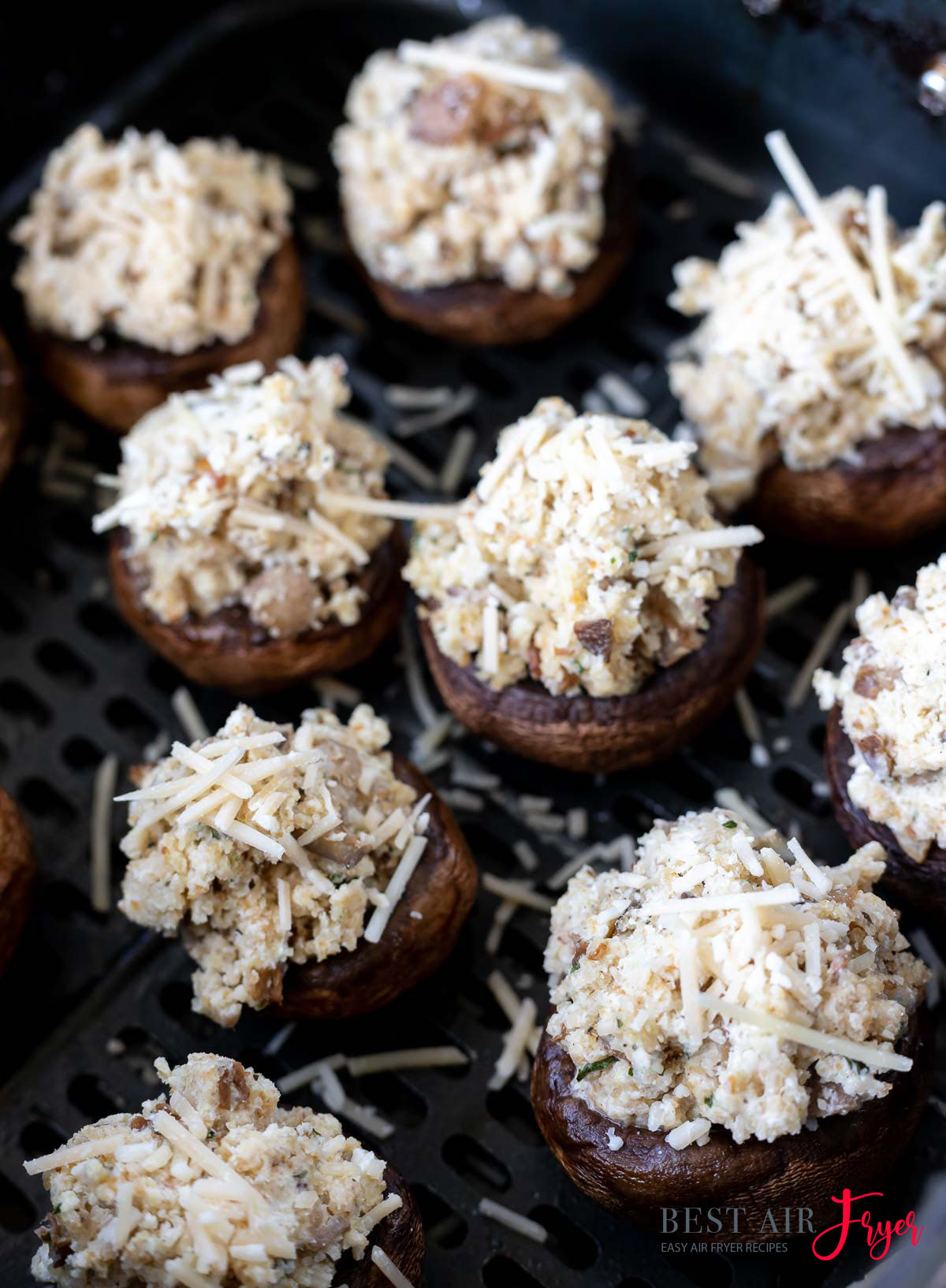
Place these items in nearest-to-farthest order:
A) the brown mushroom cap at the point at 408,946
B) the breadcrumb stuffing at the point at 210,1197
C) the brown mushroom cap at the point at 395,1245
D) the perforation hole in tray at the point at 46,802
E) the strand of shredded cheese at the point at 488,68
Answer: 1. the breadcrumb stuffing at the point at 210,1197
2. the brown mushroom cap at the point at 395,1245
3. the brown mushroom cap at the point at 408,946
4. the perforation hole in tray at the point at 46,802
5. the strand of shredded cheese at the point at 488,68

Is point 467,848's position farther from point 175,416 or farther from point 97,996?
point 175,416

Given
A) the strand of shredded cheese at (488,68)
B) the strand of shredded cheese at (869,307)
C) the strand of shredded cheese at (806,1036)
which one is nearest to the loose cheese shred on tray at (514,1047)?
the strand of shredded cheese at (806,1036)

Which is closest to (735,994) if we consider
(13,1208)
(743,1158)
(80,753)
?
(743,1158)

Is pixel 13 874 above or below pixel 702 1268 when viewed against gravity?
above

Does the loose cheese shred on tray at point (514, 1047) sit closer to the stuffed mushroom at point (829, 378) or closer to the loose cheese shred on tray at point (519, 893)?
the loose cheese shred on tray at point (519, 893)

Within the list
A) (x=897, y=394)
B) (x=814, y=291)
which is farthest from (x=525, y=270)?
(x=897, y=394)

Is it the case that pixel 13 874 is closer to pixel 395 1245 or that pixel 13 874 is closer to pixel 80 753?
pixel 80 753
